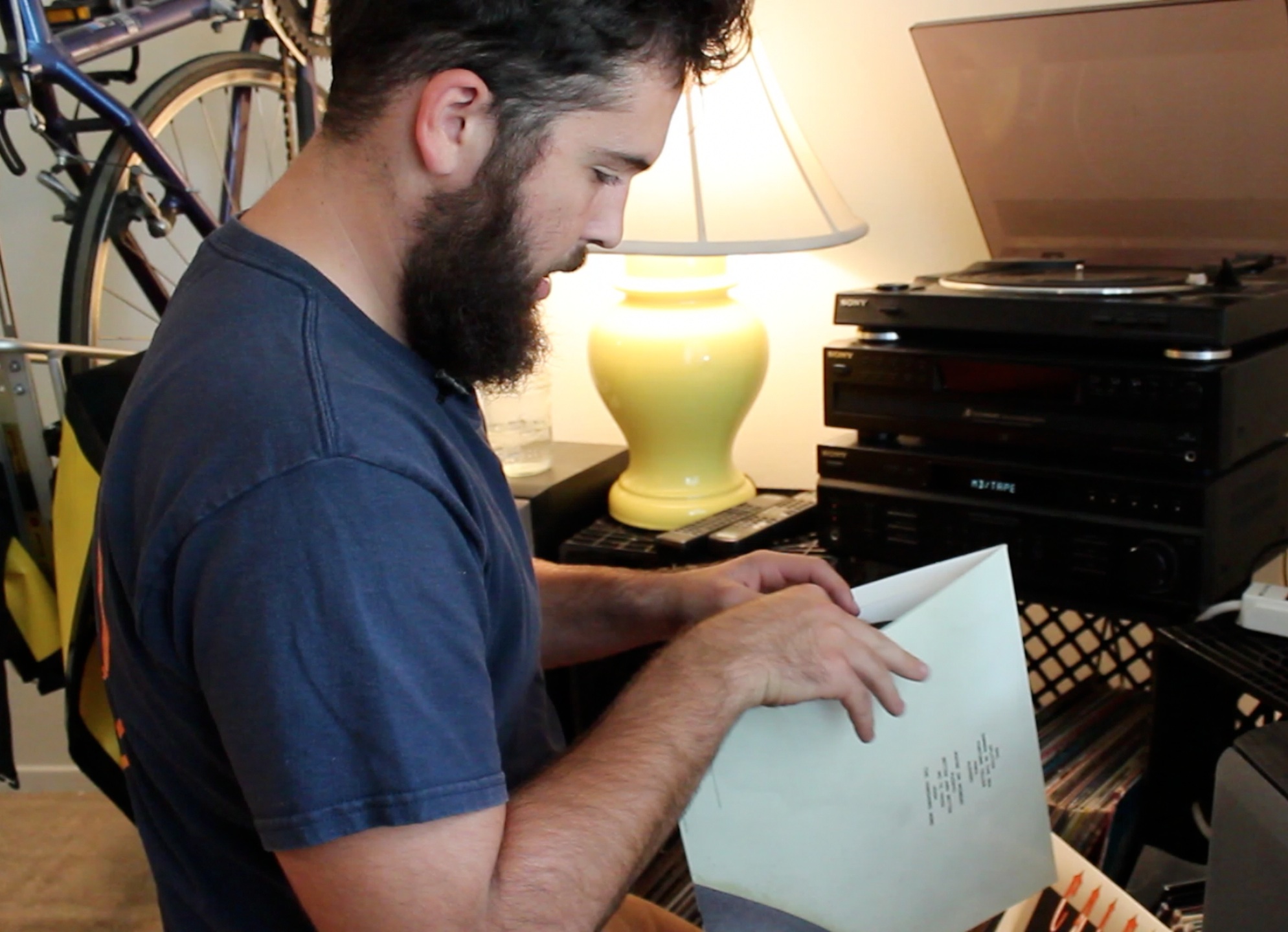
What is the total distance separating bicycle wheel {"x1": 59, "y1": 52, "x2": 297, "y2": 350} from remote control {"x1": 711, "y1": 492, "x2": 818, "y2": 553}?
0.82 m

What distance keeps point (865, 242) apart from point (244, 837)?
1.13 m

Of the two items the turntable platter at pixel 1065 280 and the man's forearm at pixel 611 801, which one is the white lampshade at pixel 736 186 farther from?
the man's forearm at pixel 611 801

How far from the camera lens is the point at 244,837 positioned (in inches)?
28.7

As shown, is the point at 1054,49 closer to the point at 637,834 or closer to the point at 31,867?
the point at 637,834

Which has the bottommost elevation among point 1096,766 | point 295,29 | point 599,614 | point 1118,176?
point 1096,766

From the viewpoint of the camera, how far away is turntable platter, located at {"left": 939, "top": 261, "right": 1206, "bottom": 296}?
1049 millimetres

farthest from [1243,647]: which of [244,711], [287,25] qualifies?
[287,25]

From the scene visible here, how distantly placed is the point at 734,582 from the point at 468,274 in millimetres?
401

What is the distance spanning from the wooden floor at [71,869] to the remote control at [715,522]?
1.09 meters

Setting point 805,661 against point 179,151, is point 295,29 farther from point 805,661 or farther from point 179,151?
point 805,661

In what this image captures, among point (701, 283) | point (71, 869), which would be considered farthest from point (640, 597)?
point (71, 869)

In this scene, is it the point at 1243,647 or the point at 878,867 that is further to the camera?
the point at 1243,647

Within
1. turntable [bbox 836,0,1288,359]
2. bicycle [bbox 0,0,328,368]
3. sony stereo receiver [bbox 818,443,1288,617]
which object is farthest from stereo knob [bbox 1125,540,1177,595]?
bicycle [bbox 0,0,328,368]

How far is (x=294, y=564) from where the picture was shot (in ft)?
1.84
